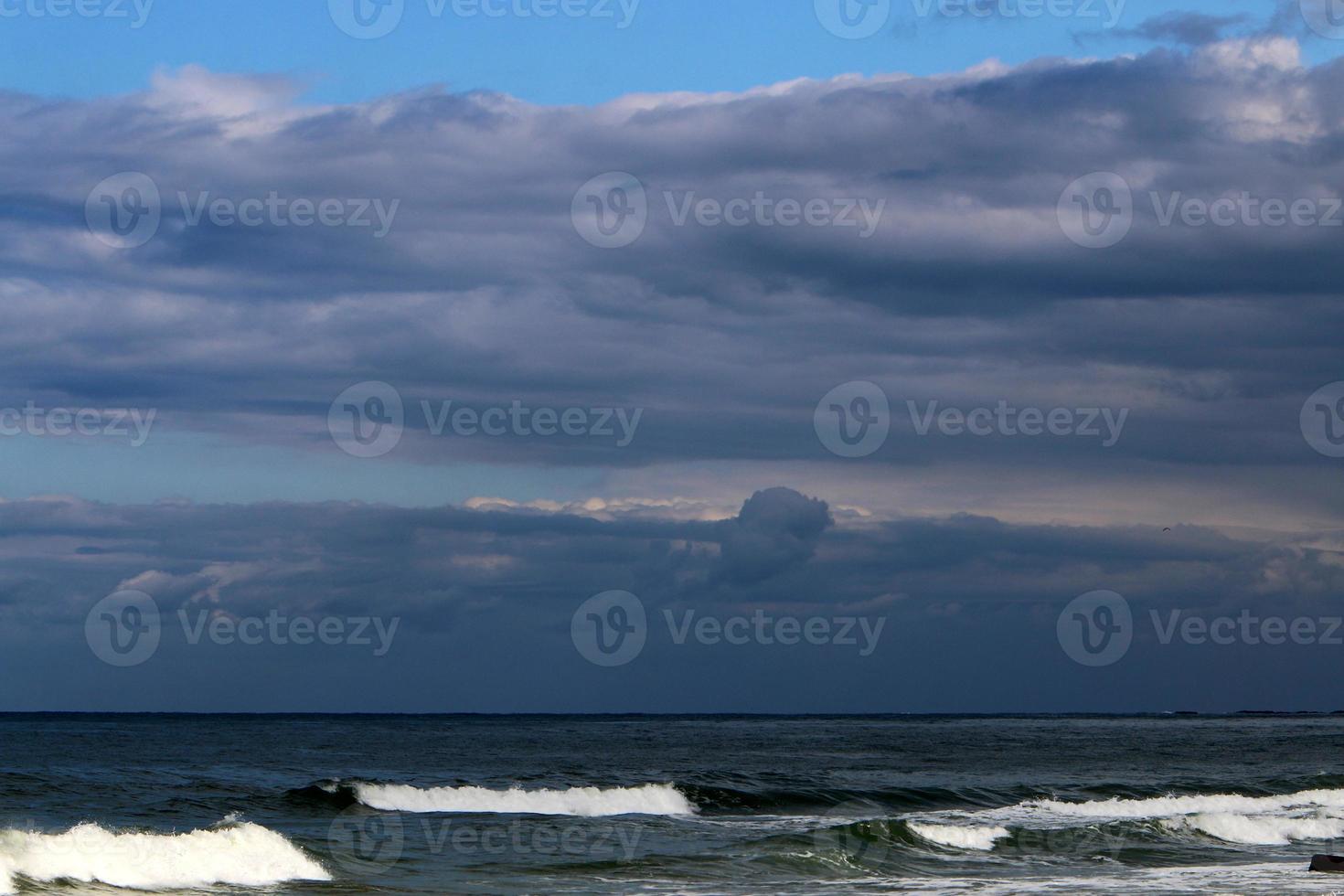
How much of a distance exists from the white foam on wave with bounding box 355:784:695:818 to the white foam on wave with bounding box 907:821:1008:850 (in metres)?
9.72

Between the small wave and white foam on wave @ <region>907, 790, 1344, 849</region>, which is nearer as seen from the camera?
white foam on wave @ <region>907, 790, 1344, 849</region>

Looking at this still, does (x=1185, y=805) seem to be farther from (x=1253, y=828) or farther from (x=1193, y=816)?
(x=1253, y=828)

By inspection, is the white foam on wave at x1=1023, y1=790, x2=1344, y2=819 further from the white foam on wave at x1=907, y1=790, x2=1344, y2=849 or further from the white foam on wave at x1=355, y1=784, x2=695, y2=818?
the white foam on wave at x1=355, y1=784, x2=695, y2=818

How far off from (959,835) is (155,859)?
19.4m

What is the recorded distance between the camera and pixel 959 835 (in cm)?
3622

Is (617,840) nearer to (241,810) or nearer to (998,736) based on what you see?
(241,810)

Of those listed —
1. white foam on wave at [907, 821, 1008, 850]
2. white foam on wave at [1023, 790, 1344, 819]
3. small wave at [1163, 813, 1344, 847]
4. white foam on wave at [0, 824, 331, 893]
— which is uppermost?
white foam on wave at [0, 824, 331, 893]

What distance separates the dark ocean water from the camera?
28.2 metres

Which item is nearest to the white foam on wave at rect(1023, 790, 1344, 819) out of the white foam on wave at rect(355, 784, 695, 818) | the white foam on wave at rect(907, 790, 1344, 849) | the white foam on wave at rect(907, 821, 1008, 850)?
the white foam on wave at rect(907, 790, 1344, 849)

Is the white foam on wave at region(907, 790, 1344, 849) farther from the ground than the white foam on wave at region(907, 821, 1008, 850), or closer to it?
closer to it

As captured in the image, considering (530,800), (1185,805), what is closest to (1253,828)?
(1185,805)

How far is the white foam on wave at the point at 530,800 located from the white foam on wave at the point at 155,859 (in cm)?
1390

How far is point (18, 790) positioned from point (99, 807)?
5023mm

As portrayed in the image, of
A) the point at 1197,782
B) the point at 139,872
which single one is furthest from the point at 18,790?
the point at 1197,782
